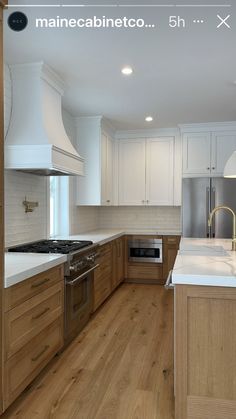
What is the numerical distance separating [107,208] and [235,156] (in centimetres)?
359

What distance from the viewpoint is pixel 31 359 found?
2.22 meters

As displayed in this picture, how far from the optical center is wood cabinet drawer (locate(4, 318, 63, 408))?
1.96m

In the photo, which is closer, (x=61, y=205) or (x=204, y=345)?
(x=204, y=345)

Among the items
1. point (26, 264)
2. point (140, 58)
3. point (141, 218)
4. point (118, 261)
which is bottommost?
point (118, 261)

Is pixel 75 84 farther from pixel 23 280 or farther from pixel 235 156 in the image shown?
pixel 23 280

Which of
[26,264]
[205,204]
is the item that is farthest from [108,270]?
[26,264]

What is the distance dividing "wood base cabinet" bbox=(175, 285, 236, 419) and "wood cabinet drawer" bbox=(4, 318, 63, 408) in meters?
0.97

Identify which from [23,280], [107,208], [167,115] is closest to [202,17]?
[23,280]

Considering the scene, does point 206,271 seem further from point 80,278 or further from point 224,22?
point 224,22

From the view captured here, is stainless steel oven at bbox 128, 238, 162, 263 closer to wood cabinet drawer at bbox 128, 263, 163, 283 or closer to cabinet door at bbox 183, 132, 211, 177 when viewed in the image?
wood cabinet drawer at bbox 128, 263, 163, 283

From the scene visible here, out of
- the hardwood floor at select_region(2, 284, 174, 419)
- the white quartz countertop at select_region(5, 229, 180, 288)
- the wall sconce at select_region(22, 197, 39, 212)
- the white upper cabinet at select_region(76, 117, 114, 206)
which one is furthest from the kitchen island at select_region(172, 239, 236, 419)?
the white upper cabinet at select_region(76, 117, 114, 206)

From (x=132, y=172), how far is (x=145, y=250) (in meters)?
1.32

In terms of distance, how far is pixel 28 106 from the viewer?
117 inches

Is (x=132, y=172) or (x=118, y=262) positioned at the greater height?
(x=132, y=172)
